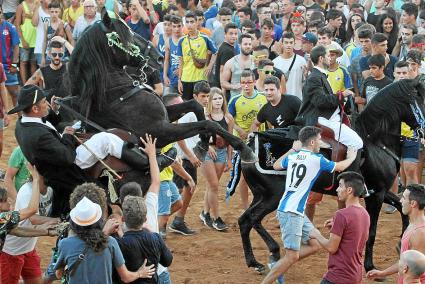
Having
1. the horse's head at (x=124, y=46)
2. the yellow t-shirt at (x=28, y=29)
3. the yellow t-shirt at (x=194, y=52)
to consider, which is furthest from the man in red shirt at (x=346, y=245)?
the yellow t-shirt at (x=28, y=29)

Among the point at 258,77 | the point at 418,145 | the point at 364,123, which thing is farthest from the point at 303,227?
the point at 258,77

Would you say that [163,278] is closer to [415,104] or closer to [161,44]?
[415,104]

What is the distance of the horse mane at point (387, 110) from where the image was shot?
11.2m

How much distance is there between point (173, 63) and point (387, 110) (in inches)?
252

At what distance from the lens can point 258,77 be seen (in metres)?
14.7

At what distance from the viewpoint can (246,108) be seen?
12992 millimetres

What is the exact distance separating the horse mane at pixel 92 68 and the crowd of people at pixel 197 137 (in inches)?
10.6

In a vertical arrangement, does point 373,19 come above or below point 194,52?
above

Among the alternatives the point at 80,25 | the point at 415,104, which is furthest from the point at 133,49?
the point at 80,25

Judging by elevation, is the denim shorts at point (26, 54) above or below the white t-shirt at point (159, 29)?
below

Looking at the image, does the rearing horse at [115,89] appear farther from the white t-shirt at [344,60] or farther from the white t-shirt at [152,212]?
the white t-shirt at [344,60]

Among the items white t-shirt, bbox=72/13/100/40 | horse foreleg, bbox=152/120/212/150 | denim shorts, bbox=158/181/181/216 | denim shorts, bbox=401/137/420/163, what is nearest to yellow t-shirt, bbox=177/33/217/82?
white t-shirt, bbox=72/13/100/40

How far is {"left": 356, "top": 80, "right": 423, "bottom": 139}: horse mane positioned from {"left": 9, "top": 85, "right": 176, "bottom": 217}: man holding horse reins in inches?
137

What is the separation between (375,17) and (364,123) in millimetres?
6939
